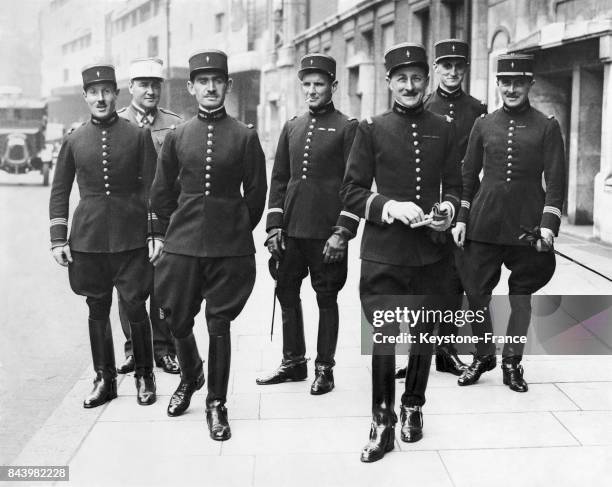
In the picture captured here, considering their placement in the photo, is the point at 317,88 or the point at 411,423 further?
the point at 317,88

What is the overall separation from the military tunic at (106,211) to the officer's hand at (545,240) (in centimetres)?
247

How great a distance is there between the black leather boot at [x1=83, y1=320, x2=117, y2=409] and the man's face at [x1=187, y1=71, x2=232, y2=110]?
1588mm

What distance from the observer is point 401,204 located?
4.76 meters

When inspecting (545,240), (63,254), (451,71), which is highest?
(451,71)

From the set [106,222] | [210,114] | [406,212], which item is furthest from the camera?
[106,222]

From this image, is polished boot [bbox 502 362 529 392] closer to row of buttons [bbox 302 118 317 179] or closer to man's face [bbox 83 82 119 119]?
row of buttons [bbox 302 118 317 179]

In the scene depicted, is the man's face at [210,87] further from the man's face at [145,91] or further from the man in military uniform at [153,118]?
the man's face at [145,91]

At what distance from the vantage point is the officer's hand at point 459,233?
6.03 m

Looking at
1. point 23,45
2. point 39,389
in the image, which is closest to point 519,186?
point 39,389

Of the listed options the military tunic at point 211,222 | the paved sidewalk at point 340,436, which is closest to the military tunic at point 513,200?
the paved sidewalk at point 340,436

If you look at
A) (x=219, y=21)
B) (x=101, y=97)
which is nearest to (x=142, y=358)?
(x=101, y=97)

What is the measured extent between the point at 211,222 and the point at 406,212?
116cm

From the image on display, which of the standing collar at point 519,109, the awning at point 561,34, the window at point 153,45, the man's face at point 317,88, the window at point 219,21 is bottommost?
the standing collar at point 519,109

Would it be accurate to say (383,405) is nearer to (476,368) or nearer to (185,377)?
(185,377)
